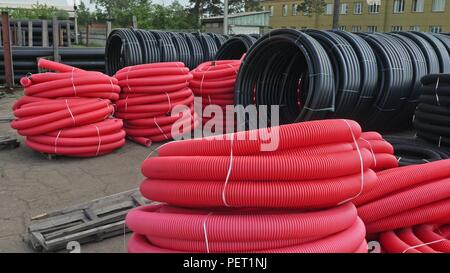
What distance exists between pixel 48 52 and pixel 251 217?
1081cm

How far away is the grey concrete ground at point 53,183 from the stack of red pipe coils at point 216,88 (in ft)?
4.92

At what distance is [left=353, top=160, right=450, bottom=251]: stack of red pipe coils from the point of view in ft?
9.46

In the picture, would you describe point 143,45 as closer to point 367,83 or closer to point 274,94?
point 274,94

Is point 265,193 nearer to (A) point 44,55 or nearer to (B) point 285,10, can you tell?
(A) point 44,55

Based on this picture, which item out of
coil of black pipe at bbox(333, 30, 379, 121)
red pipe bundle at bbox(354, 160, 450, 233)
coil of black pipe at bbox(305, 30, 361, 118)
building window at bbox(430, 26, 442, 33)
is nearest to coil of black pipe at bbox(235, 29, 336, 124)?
coil of black pipe at bbox(305, 30, 361, 118)

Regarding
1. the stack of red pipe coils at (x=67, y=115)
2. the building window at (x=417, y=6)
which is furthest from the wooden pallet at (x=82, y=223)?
the building window at (x=417, y=6)

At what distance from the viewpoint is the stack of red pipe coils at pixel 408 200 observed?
288 cm

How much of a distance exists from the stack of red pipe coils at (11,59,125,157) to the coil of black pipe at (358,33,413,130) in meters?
3.60

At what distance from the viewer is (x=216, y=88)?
23.0ft

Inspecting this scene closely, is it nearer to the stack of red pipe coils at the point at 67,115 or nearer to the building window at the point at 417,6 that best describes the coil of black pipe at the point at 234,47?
the stack of red pipe coils at the point at 67,115

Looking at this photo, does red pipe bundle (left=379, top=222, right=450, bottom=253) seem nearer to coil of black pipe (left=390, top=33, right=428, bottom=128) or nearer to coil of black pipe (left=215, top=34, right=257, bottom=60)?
coil of black pipe (left=390, top=33, right=428, bottom=128)

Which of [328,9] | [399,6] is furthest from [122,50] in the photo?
[328,9]

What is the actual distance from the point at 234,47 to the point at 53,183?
5.56 metres

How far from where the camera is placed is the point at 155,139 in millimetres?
6270
